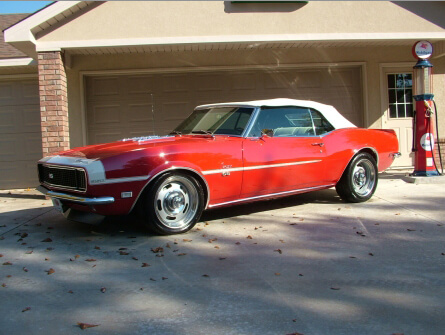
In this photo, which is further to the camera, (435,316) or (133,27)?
(133,27)

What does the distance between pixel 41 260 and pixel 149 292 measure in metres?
1.42

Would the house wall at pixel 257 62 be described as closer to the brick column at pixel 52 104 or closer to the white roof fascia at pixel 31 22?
the brick column at pixel 52 104

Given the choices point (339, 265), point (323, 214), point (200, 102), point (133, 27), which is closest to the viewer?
point (339, 265)

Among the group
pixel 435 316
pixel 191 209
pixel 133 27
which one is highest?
pixel 133 27

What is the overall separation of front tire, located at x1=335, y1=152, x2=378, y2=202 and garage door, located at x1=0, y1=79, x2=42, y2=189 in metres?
6.77

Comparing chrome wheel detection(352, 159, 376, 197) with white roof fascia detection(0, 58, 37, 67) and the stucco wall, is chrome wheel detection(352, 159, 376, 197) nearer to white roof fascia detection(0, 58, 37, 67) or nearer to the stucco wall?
the stucco wall

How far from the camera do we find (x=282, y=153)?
5512 mm

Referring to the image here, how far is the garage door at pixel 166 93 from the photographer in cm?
952

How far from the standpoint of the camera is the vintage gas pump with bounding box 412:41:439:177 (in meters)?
8.18

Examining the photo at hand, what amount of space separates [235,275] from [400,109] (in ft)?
25.9

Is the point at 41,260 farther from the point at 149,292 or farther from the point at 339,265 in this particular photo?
the point at 339,265

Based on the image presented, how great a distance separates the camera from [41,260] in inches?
160

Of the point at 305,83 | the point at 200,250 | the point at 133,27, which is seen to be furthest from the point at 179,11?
the point at 200,250

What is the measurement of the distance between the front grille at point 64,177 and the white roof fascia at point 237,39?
124 inches
